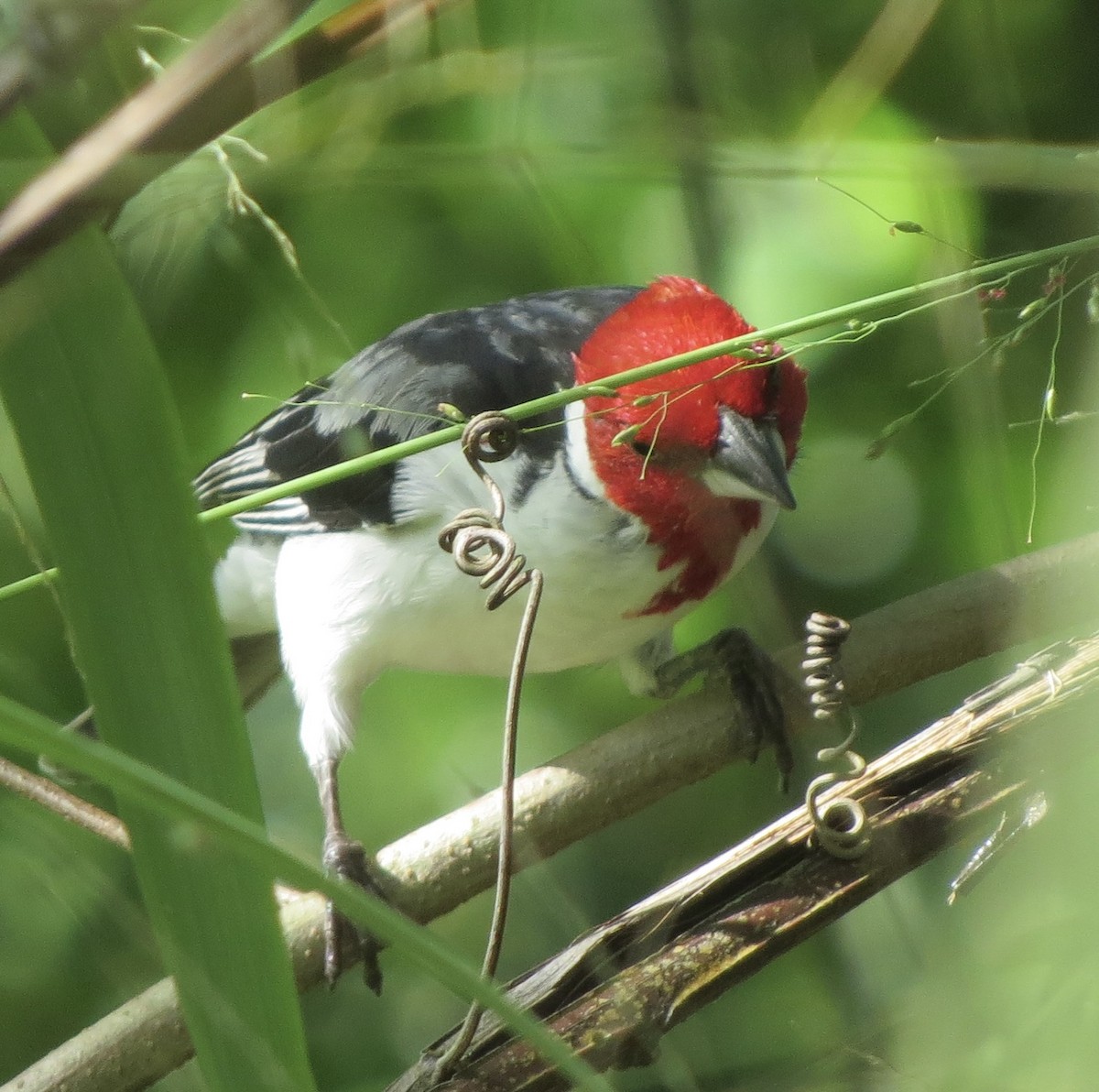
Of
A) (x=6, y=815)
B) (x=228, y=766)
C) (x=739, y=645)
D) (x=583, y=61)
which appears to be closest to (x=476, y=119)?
(x=583, y=61)

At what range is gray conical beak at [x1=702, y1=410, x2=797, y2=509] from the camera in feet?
2.48

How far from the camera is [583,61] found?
2.84 feet

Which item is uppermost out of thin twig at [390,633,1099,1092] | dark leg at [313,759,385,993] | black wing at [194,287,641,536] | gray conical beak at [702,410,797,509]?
black wing at [194,287,641,536]

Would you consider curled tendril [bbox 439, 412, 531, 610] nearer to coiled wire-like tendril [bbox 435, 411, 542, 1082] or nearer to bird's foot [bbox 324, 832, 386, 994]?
coiled wire-like tendril [bbox 435, 411, 542, 1082]

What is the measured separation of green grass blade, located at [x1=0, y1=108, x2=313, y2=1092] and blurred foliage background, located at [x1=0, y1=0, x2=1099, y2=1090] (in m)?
0.16

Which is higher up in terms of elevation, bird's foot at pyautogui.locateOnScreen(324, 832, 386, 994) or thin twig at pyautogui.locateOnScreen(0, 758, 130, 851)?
thin twig at pyautogui.locateOnScreen(0, 758, 130, 851)

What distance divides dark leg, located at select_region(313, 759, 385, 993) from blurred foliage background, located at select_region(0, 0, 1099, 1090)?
12 cm

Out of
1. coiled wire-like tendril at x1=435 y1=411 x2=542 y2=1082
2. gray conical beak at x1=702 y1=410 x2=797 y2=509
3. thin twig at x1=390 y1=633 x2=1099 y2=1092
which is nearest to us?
coiled wire-like tendril at x1=435 y1=411 x2=542 y2=1082

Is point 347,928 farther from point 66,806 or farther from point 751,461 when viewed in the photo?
point 751,461

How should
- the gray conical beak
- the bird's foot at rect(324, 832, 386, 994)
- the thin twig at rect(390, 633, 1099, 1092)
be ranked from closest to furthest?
1. the thin twig at rect(390, 633, 1099, 1092)
2. the gray conical beak
3. the bird's foot at rect(324, 832, 386, 994)

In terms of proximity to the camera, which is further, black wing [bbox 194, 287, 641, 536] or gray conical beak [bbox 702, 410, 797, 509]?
black wing [bbox 194, 287, 641, 536]

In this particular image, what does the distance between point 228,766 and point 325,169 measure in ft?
1.64

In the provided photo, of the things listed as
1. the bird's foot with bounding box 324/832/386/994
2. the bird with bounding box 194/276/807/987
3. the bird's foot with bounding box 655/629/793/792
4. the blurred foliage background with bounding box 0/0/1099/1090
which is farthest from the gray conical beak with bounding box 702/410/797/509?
the bird's foot with bounding box 324/832/386/994

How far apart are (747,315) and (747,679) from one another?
32 cm
